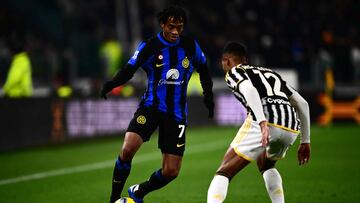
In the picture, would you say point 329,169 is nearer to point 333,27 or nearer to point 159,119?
point 159,119

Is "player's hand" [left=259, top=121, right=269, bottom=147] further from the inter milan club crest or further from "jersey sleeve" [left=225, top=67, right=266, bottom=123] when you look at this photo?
the inter milan club crest

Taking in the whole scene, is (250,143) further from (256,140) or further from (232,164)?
(232,164)

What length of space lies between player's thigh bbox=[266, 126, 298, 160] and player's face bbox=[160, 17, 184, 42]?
141 centimetres

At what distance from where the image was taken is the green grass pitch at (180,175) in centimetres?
984

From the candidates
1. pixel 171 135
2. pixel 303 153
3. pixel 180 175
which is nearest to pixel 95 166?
pixel 180 175

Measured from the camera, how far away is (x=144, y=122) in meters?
8.09

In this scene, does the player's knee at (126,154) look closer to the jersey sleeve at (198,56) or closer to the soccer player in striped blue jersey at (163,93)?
the soccer player in striped blue jersey at (163,93)

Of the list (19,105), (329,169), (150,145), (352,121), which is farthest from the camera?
(352,121)

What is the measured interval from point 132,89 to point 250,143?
47.7 feet

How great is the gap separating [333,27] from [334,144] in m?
7.72

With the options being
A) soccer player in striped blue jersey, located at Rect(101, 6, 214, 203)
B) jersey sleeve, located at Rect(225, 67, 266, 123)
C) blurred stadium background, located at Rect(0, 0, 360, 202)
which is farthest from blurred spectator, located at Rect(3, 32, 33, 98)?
jersey sleeve, located at Rect(225, 67, 266, 123)

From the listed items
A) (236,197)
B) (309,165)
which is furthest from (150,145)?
(236,197)

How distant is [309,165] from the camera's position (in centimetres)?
1334

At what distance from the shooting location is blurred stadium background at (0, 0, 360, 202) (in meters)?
11.9
